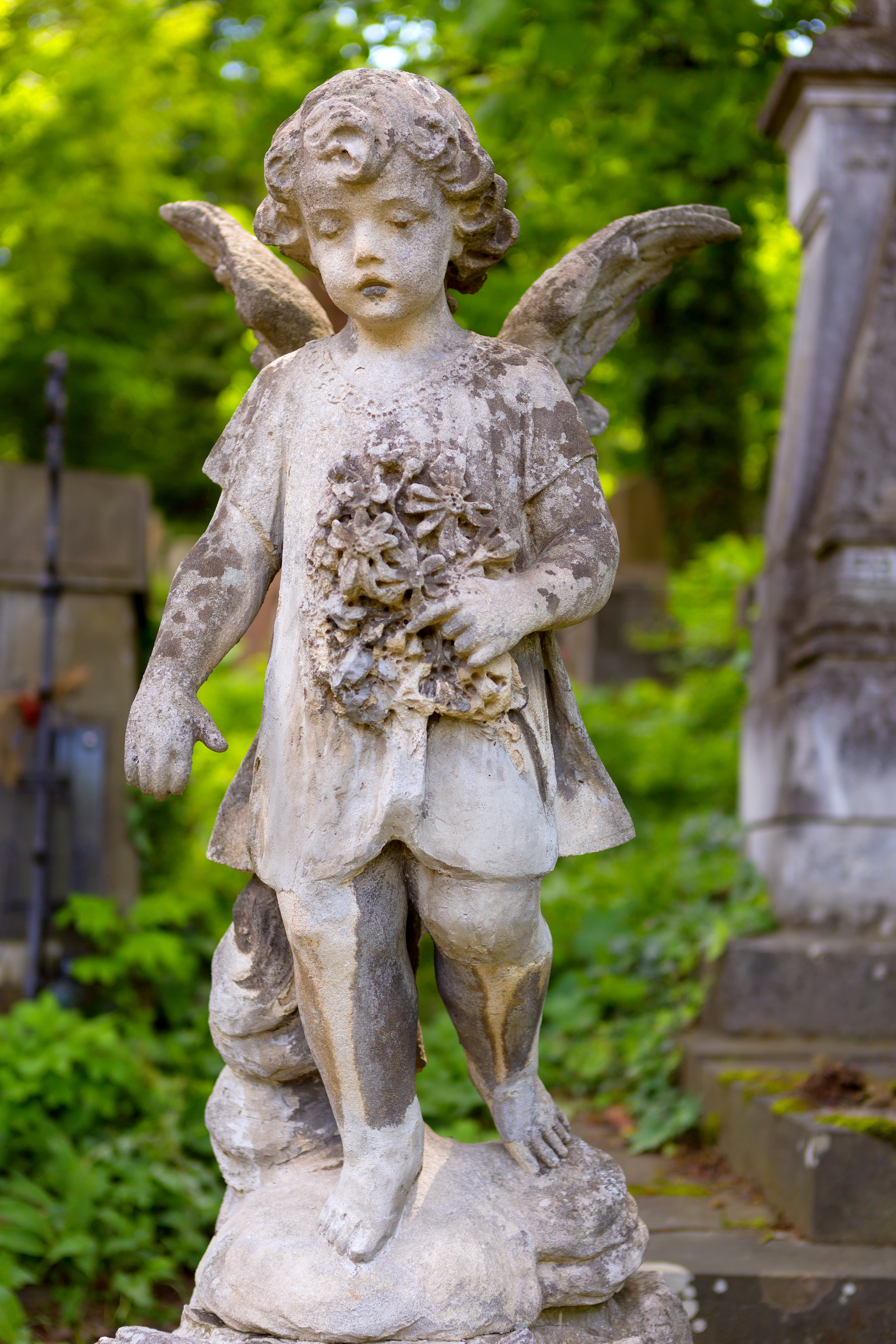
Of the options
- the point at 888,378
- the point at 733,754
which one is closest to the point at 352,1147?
the point at 888,378

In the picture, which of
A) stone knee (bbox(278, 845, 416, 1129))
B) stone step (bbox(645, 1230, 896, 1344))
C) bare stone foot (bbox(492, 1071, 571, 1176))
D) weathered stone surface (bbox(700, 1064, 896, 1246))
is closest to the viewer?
stone knee (bbox(278, 845, 416, 1129))

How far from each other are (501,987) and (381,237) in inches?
48.6

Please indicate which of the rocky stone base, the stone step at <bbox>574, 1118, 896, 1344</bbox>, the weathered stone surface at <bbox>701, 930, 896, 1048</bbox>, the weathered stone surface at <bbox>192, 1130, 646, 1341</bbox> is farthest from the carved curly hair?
the weathered stone surface at <bbox>701, 930, 896, 1048</bbox>

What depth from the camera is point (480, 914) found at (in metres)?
2.07

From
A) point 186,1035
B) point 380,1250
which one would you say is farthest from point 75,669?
point 380,1250

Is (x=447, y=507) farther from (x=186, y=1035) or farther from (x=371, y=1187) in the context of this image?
(x=186, y=1035)

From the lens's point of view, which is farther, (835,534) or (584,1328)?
(835,534)

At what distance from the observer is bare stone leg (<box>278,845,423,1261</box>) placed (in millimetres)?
2053

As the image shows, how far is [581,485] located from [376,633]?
0.46m

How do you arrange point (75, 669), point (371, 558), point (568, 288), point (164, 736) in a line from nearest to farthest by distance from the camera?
point (371, 558)
point (164, 736)
point (568, 288)
point (75, 669)

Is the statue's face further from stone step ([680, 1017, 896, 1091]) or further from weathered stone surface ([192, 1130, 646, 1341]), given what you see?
stone step ([680, 1017, 896, 1091])

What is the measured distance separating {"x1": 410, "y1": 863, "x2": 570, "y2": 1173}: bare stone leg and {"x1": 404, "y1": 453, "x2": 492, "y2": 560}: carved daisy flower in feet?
1.70

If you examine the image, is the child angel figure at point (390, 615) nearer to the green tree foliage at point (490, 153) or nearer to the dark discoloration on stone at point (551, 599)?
the dark discoloration on stone at point (551, 599)

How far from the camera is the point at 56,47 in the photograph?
8000 millimetres
